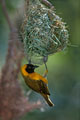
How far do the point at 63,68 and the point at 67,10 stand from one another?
56.5 inches

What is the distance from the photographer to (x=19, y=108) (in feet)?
14.8

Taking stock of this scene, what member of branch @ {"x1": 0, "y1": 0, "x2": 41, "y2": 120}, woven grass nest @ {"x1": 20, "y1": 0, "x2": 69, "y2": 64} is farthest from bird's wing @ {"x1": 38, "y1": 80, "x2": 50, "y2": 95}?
branch @ {"x1": 0, "y1": 0, "x2": 41, "y2": 120}

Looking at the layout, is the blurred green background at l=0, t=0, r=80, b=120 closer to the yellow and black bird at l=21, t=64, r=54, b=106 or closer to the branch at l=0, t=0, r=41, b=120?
the branch at l=0, t=0, r=41, b=120

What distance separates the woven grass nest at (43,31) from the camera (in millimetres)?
2850

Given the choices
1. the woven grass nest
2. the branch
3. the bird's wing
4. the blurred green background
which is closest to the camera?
the woven grass nest

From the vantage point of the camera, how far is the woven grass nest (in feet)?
9.35

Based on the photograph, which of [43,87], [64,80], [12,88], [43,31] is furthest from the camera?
[64,80]

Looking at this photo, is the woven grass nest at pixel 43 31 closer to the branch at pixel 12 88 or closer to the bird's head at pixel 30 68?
the bird's head at pixel 30 68

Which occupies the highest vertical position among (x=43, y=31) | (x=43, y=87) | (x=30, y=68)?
(x=43, y=31)

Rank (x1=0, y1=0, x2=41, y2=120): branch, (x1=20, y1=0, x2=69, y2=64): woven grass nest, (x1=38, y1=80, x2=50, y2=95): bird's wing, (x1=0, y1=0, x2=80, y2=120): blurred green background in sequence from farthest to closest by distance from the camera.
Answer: (x1=0, y1=0, x2=80, y2=120): blurred green background, (x1=0, y1=0, x2=41, y2=120): branch, (x1=38, y1=80, x2=50, y2=95): bird's wing, (x1=20, y1=0, x2=69, y2=64): woven grass nest

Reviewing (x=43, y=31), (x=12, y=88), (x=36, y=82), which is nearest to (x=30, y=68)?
(x=36, y=82)

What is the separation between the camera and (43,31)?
9.42 ft

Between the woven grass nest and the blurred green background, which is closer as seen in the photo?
the woven grass nest

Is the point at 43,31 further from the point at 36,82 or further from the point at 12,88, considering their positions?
the point at 12,88
